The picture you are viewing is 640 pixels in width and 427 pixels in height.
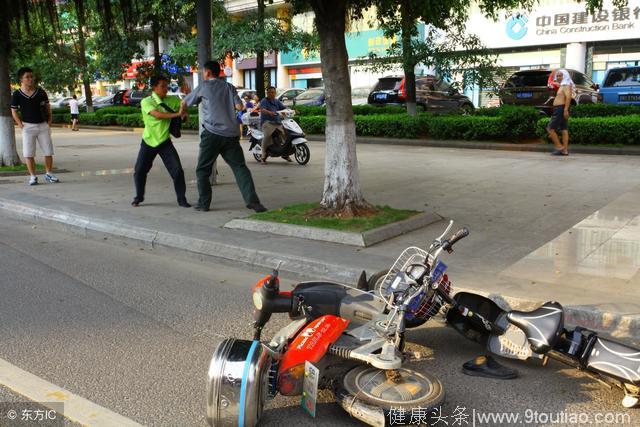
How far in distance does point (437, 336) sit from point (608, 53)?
2954cm

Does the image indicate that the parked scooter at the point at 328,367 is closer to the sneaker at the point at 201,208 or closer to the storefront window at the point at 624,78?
the sneaker at the point at 201,208

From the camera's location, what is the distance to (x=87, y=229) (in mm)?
8164

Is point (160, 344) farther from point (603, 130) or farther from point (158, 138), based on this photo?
point (603, 130)

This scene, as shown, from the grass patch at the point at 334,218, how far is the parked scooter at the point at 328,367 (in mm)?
3320

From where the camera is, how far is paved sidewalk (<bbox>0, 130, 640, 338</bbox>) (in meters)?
5.57

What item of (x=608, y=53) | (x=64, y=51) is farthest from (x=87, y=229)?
(x=608, y=53)

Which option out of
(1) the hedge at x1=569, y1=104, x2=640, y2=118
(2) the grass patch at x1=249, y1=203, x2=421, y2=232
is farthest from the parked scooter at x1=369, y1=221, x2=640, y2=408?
(1) the hedge at x1=569, y1=104, x2=640, y2=118

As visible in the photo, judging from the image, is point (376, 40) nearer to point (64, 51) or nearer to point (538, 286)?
point (64, 51)

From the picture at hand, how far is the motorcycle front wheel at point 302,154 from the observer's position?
1384 centimetres

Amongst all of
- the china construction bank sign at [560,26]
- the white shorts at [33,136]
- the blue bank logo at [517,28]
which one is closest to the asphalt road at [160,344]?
the white shorts at [33,136]

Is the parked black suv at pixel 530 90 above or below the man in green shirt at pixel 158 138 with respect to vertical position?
above

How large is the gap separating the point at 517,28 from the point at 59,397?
3165 centimetres

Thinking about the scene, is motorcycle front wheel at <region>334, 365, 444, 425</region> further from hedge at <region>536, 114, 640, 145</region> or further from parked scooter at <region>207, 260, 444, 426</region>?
hedge at <region>536, 114, 640, 145</region>

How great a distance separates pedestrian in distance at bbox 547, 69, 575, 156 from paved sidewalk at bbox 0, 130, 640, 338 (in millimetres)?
647
